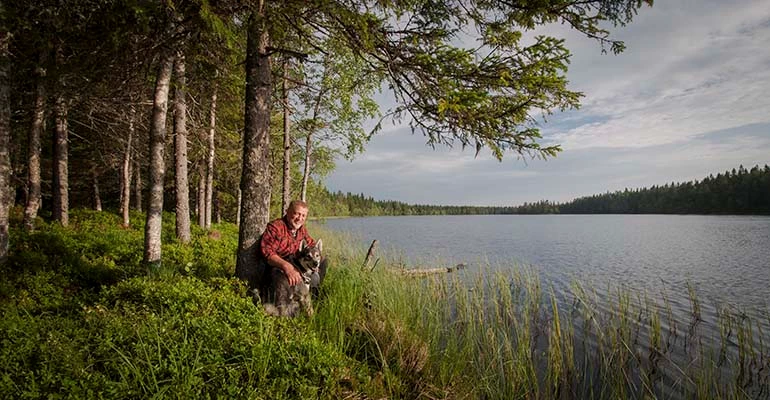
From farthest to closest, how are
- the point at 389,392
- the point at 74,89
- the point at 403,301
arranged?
the point at 74,89 → the point at 403,301 → the point at 389,392

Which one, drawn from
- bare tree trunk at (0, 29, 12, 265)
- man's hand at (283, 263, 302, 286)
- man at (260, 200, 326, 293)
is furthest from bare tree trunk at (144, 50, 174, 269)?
man's hand at (283, 263, 302, 286)

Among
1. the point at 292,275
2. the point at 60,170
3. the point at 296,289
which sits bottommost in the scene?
the point at 296,289

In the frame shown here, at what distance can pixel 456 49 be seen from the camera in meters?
4.91

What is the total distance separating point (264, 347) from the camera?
3.28m

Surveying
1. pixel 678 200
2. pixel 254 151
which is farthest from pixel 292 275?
pixel 678 200

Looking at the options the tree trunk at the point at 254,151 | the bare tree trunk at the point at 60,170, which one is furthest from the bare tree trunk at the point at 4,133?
the bare tree trunk at the point at 60,170

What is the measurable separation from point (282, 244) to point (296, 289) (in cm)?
74

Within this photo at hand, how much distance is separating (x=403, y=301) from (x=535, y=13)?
5.05 meters

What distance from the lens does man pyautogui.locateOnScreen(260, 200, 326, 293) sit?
16.1 ft

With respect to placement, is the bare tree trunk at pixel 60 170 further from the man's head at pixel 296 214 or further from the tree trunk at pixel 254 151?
the man's head at pixel 296 214

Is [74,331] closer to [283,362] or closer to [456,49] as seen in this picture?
[283,362]

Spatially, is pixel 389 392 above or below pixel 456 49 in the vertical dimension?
below

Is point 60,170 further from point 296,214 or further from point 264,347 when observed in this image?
point 264,347

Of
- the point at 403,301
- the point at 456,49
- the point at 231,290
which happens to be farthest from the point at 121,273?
the point at 456,49
